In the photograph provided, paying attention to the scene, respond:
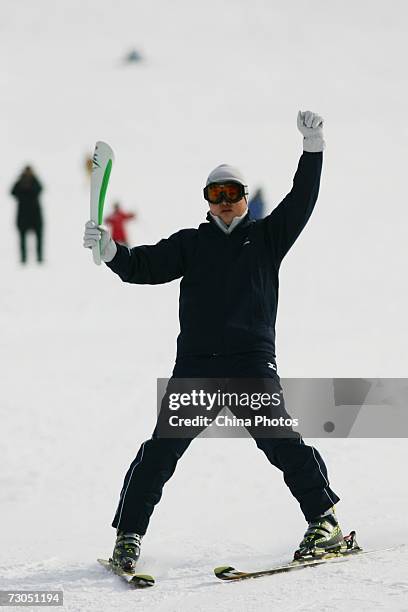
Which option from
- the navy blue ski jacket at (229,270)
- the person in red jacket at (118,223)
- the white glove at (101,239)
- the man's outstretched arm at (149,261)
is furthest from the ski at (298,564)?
the person in red jacket at (118,223)

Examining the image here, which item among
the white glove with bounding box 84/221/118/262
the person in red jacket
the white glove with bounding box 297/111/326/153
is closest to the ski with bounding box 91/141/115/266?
the white glove with bounding box 84/221/118/262

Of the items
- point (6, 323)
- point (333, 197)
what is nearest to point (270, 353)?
point (6, 323)

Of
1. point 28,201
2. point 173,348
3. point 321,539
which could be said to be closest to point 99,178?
point 321,539

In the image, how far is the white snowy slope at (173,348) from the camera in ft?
13.8

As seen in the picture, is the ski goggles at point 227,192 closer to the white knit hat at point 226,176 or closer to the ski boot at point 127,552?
the white knit hat at point 226,176

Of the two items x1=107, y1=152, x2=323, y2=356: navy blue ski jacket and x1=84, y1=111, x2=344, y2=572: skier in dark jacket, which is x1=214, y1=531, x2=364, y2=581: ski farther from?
x1=107, y1=152, x2=323, y2=356: navy blue ski jacket

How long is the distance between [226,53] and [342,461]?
135 ft

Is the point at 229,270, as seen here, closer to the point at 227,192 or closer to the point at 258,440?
the point at 227,192

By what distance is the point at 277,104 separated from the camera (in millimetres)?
33438

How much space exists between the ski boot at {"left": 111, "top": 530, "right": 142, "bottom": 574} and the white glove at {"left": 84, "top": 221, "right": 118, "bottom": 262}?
119 centimetres

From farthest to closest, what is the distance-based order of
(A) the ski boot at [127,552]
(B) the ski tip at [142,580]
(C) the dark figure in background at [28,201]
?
(C) the dark figure in background at [28,201]
(A) the ski boot at [127,552]
(B) the ski tip at [142,580]

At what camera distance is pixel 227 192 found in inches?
169

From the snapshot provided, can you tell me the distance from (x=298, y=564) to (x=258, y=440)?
549 millimetres

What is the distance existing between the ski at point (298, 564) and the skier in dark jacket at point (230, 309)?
0.04 metres
